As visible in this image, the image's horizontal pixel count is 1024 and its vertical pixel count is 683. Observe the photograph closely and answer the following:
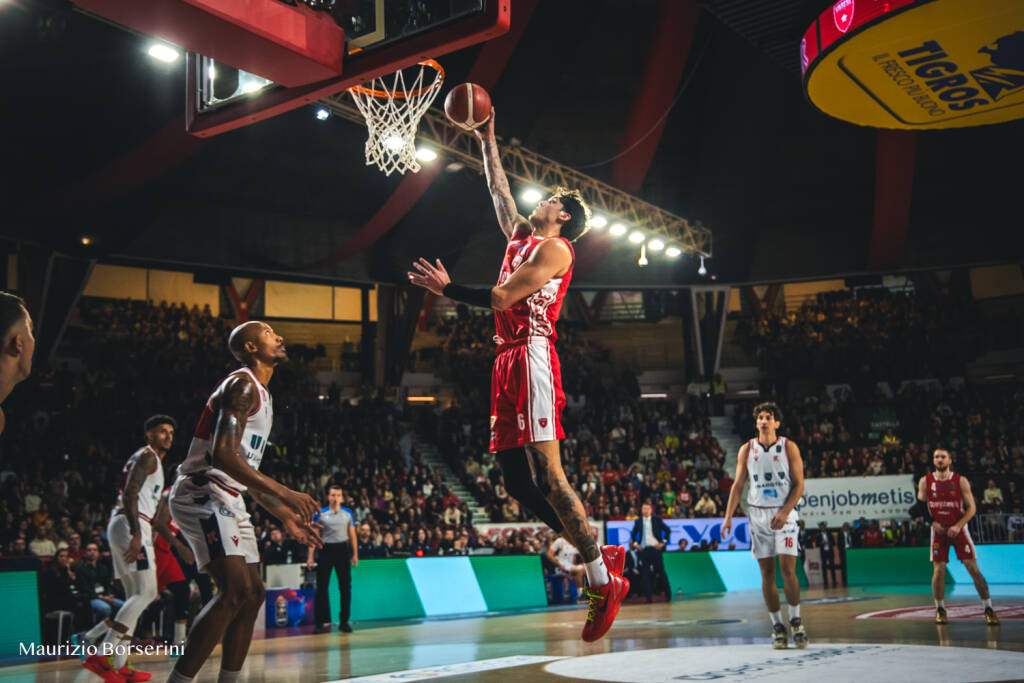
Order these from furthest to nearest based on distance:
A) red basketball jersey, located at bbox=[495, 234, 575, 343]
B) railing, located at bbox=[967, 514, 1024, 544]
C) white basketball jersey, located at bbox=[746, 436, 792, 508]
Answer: railing, located at bbox=[967, 514, 1024, 544]
white basketball jersey, located at bbox=[746, 436, 792, 508]
red basketball jersey, located at bbox=[495, 234, 575, 343]

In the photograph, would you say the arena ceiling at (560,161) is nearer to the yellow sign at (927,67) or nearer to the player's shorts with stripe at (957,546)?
the yellow sign at (927,67)


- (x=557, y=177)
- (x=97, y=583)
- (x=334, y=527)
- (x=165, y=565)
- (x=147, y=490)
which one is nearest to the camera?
(x=147, y=490)

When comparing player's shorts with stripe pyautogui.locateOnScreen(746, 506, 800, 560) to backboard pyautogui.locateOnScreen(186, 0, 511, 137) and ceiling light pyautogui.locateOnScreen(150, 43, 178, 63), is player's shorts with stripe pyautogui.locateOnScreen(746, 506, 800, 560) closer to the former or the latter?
backboard pyautogui.locateOnScreen(186, 0, 511, 137)

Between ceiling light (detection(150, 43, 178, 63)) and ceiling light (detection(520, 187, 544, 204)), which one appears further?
ceiling light (detection(520, 187, 544, 204))

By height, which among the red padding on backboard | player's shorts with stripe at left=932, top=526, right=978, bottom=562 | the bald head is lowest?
player's shorts with stripe at left=932, top=526, right=978, bottom=562

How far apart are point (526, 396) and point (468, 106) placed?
1828 mm

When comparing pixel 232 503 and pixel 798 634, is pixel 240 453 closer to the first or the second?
pixel 232 503

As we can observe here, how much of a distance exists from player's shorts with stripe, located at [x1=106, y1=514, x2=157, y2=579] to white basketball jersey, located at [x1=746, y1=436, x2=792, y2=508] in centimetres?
522

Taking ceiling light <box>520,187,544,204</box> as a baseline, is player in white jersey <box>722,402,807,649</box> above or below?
below

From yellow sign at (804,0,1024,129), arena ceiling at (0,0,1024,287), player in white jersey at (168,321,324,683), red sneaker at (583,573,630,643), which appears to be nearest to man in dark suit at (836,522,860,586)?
arena ceiling at (0,0,1024,287)

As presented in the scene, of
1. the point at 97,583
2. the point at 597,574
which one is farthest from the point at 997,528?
the point at 97,583

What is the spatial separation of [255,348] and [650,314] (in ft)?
99.4

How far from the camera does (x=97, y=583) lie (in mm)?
11070

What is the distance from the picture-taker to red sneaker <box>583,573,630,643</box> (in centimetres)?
466
